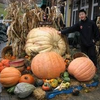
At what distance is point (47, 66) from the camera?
3.72 metres

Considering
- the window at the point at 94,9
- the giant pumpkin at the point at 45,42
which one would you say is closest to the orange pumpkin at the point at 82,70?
the giant pumpkin at the point at 45,42

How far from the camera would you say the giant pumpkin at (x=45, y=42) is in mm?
4691

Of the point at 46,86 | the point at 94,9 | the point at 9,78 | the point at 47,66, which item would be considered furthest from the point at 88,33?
the point at 94,9

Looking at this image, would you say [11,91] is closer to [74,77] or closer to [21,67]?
[21,67]

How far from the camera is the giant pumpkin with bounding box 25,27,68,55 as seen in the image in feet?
15.4

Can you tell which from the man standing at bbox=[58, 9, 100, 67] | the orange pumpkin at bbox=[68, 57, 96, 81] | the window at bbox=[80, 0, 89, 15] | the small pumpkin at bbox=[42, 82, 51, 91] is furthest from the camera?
the window at bbox=[80, 0, 89, 15]

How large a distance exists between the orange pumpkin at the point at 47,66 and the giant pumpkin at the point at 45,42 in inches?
32.5

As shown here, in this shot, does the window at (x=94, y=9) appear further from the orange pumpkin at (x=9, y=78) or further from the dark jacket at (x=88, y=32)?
the orange pumpkin at (x=9, y=78)

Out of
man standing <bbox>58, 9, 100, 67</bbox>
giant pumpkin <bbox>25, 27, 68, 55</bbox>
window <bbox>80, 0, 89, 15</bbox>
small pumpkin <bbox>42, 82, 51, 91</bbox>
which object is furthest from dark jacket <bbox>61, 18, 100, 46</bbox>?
window <bbox>80, 0, 89, 15</bbox>

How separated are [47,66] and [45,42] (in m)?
1.08

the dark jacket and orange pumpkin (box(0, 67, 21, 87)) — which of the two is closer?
orange pumpkin (box(0, 67, 21, 87))

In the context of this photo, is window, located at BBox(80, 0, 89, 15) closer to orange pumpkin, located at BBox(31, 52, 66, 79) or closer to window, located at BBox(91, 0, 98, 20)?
window, located at BBox(91, 0, 98, 20)

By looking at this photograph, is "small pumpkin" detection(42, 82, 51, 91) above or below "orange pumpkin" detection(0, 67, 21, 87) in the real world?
below

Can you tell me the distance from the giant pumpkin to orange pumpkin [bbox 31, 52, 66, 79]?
825 millimetres
